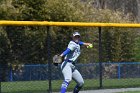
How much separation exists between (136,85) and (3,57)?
5404mm

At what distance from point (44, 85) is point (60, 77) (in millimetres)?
631

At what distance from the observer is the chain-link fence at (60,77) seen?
50.9 feet

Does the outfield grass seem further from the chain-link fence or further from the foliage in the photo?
the foliage

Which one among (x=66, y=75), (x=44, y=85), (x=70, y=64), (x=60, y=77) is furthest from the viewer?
(x=60, y=77)

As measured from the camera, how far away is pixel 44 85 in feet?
52.9

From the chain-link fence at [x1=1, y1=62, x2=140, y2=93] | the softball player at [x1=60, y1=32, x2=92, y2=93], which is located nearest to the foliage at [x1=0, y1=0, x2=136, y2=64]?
the chain-link fence at [x1=1, y1=62, x2=140, y2=93]

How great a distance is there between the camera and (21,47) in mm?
15586

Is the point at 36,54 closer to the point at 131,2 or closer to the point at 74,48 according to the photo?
the point at 74,48

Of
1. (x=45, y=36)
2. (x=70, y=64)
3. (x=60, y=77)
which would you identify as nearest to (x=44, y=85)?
(x=60, y=77)

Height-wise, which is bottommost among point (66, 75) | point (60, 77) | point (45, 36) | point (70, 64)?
point (60, 77)

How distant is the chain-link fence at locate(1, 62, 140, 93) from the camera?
50.9 feet

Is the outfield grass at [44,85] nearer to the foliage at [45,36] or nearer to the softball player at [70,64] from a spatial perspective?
the foliage at [45,36]

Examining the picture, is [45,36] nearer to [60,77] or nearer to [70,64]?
[60,77]

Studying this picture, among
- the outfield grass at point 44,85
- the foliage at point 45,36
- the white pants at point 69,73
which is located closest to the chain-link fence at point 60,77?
the outfield grass at point 44,85
